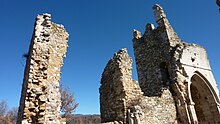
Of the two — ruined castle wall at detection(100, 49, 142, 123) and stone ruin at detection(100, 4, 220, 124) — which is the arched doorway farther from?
ruined castle wall at detection(100, 49, 142, 123)

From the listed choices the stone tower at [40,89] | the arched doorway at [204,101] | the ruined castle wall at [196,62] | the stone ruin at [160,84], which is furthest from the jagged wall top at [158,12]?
the stone tower at [40,89]

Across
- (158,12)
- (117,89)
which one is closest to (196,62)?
(158,12)

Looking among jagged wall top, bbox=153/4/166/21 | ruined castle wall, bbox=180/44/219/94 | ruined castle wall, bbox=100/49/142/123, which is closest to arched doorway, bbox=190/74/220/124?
ruined castle wall, bbox=180/44/219/94

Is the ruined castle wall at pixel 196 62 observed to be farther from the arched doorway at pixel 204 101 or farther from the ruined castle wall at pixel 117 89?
the ruined castle wall at pixel 117 89

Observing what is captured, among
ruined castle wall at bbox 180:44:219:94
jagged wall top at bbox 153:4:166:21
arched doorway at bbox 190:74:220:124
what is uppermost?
jagged wall top at bbox 153:4:166:21

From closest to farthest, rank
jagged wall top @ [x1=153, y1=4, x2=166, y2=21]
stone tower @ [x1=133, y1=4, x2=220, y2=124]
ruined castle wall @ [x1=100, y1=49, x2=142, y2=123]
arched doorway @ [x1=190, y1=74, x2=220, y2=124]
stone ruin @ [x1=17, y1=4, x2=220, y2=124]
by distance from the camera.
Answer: stone ruin @ [x1=17, y1=4, x2=220, y2=124]
ruined castle wall @ [x1=100, y1=49, x2=142, y2=123]
stone tower @ [x1=133, y1=4, x2=220, y2=124]
arched doorway @ [x1=190, y1=74, x2=220, y2=124]
jagged wall top @ [x1=153, y1=4, x2=166, y2=21]

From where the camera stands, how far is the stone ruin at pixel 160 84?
8781 millimetres

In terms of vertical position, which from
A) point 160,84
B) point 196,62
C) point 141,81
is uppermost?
point 196,62

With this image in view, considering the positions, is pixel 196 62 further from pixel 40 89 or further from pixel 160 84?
pixel 40 89

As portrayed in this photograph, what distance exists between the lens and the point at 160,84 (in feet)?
43.1

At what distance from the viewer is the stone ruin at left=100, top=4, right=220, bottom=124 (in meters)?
8.78

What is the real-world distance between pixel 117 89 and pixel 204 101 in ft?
29.2

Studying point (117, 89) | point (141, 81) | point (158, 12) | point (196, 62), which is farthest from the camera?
point (158, 12)

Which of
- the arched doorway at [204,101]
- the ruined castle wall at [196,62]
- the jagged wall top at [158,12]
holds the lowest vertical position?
the arched doorway at [204,101]
